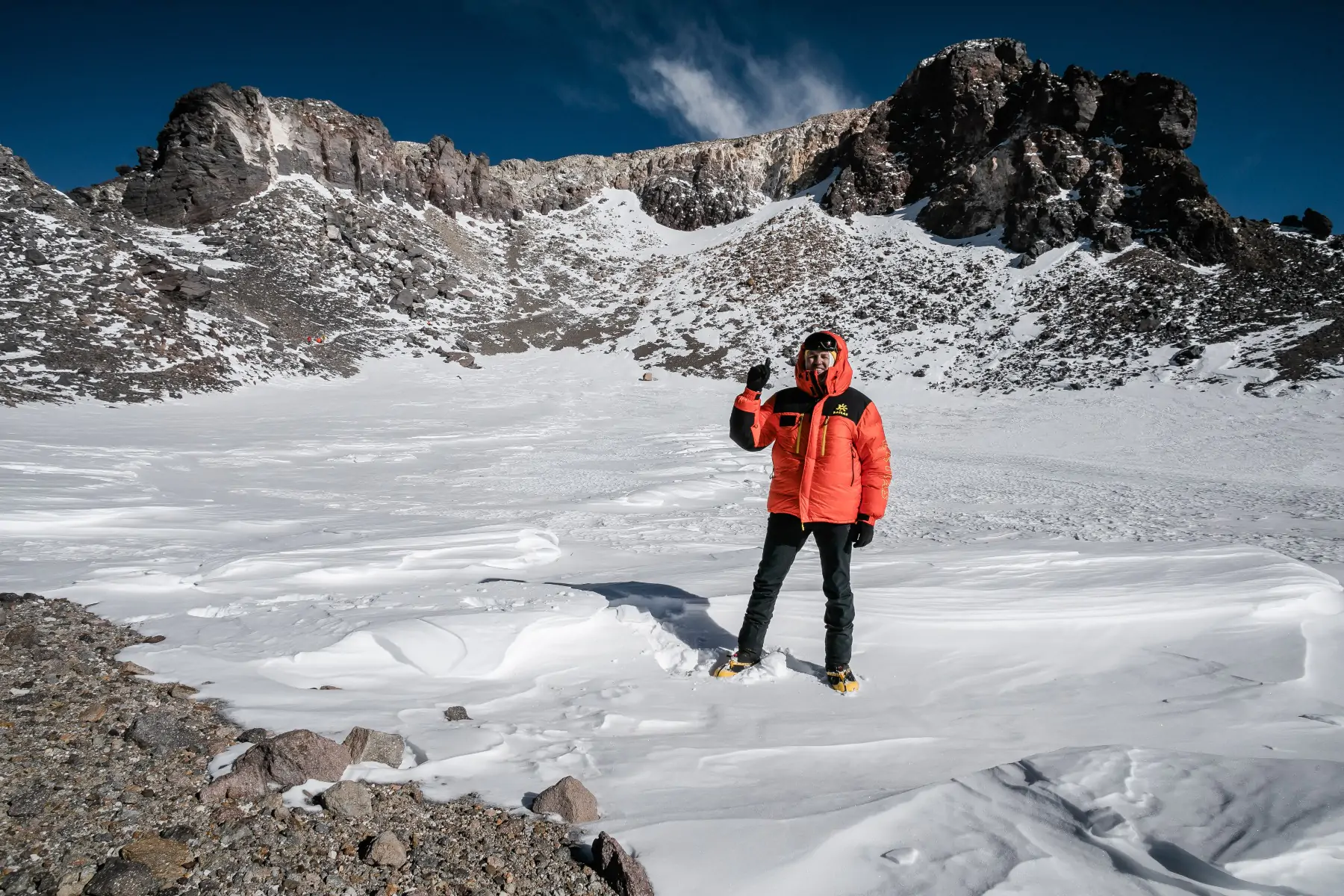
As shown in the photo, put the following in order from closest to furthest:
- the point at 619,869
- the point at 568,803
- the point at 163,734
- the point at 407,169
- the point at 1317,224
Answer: the point at 619,869, the point at 568,803, the point at 163,734, the point at 1317,224, the point at 407,169

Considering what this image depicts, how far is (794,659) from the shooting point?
3.64 metres

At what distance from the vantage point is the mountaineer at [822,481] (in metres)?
3.45

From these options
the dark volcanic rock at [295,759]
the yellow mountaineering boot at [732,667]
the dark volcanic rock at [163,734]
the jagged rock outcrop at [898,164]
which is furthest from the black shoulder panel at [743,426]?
the jagged rock outcrop at [898,164]

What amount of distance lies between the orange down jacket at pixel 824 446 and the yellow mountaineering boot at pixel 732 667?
2.79 ft

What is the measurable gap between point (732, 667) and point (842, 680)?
59 centimetres

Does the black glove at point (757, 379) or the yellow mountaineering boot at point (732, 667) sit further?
the black glove at point (757, 379)

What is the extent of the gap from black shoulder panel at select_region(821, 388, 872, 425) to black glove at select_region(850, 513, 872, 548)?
21.4 inches

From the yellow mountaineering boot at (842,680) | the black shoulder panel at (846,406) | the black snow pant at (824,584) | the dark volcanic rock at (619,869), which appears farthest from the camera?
the black shoulder panel at (846,406)

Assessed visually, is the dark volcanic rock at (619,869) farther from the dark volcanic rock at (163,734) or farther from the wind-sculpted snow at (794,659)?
the dark volcanic rock at (163,734)

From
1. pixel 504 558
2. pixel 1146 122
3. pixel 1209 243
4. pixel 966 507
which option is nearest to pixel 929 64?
pixel 1146 122

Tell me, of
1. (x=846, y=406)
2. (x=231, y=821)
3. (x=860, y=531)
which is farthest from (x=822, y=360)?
(x=231, y=821)

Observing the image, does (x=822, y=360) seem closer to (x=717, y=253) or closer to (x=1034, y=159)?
(x=1034, y=159)

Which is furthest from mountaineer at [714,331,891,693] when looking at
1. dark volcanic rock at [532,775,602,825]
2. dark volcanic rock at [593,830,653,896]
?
dark volcanic rock at [593,830,653,896]

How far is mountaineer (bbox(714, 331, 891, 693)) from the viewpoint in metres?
3.45
